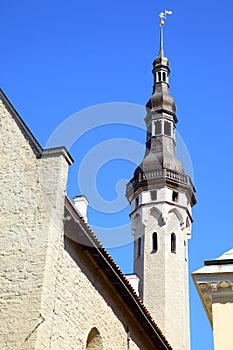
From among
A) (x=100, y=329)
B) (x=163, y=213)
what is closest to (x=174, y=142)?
(x=163, y=213)

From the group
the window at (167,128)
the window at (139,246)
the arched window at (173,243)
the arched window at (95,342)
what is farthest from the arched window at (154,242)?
the arched window at (95,342)

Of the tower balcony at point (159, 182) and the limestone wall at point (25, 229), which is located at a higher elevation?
the tower balcony at point (159, 182)

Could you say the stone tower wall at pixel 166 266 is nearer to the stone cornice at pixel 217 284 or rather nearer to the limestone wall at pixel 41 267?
the limestone wall at pixel 41 267

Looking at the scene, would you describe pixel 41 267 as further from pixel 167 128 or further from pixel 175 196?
pixel 167 128

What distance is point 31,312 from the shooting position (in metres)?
10.4

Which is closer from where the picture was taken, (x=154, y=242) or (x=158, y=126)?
(x=154, y=242)

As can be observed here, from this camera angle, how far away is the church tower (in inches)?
1170

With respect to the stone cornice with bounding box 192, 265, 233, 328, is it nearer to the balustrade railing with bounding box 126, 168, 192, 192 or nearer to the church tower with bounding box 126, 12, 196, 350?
the church tower with bounding box 126, 12, 196, 350

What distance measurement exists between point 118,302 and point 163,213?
1875 cm

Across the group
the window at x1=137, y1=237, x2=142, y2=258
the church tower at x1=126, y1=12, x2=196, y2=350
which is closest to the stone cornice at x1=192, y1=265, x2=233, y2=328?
the church tower at x1=126, y1=12, x2=196, y2=350

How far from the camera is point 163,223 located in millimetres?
32719

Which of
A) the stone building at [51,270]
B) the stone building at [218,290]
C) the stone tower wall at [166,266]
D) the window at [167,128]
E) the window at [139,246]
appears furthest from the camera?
the window at [167,128]

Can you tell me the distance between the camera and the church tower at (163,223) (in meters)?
29.7

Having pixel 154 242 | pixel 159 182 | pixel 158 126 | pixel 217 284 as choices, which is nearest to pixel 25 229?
pixel 217 284
